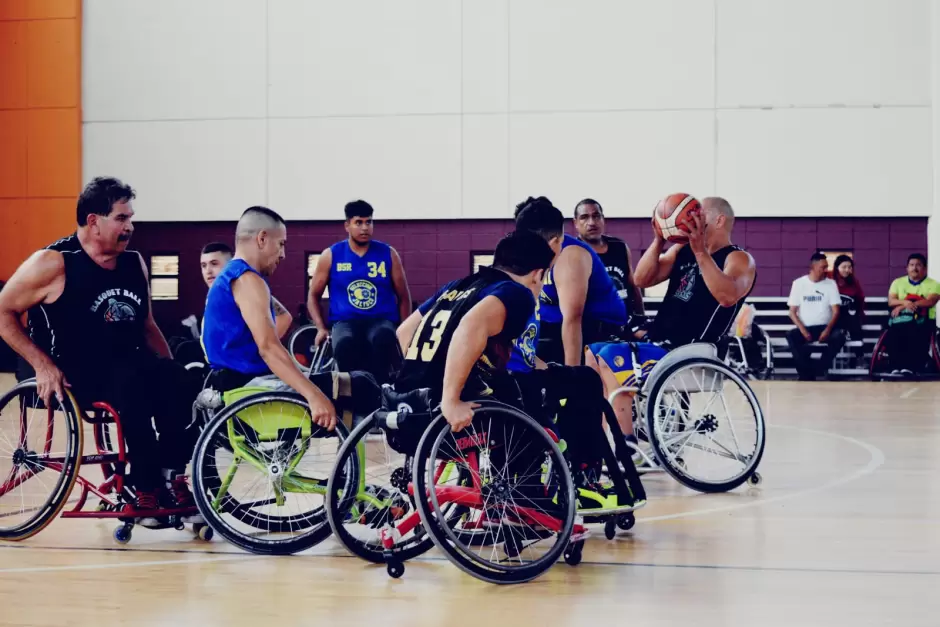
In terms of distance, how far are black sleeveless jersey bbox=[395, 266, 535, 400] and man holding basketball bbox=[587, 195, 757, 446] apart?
5.62ft

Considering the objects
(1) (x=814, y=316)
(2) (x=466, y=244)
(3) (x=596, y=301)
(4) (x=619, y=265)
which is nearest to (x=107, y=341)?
(3) (x=596, y=301)

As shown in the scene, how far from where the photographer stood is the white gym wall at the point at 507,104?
1170 cm

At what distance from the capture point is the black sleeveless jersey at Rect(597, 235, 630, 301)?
5.97 m

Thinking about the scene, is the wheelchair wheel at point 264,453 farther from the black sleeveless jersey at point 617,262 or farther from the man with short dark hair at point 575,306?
the black sleeveless jersey at point 617,262

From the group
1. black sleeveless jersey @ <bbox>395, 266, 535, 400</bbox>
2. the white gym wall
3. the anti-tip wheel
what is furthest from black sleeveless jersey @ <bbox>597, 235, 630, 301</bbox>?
the white gym wall

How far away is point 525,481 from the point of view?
341cm

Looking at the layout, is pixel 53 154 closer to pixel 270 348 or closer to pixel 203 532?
pixel 203 532

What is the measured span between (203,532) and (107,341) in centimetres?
73

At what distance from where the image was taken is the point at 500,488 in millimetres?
3344

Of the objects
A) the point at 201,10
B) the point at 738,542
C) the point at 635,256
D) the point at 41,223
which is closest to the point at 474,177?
the point at 635,256

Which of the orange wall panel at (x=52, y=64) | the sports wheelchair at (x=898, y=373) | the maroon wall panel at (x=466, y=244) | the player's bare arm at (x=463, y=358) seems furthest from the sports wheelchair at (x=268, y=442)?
the orange wall panel at (x=52, y=64)

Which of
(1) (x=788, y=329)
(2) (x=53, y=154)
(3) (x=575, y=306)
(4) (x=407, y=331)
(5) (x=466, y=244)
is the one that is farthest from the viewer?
(2) (x=53, y=154)

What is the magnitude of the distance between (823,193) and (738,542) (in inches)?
337

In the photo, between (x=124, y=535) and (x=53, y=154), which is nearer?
(x=124, y=535)
